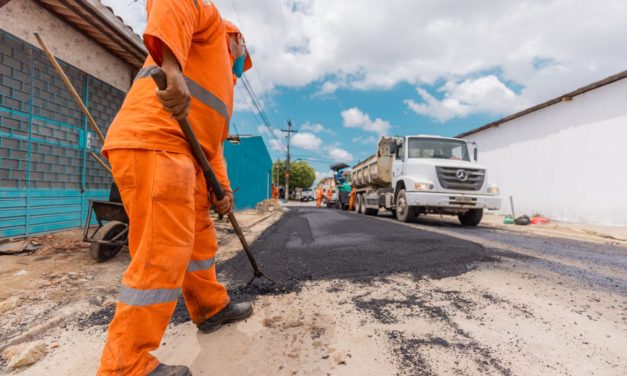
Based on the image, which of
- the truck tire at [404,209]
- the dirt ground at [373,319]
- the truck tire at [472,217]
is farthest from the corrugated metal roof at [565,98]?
the dirt ground at [373,319]

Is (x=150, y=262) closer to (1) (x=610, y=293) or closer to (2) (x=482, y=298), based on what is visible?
(2) (x=482, y=298)

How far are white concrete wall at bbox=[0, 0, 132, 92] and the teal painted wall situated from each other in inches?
188

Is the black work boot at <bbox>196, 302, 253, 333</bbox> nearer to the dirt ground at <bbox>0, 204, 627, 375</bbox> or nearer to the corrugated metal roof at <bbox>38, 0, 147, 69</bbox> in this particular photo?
the dirt ground at <bbox>0, 204, 627, 375</bbox>

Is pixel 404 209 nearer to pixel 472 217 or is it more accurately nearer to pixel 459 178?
pixel 459 178

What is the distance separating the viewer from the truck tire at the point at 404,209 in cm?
862

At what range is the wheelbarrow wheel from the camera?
136 inches

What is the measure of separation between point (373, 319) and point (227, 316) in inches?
35.9

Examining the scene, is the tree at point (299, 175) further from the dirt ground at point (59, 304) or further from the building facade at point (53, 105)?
the dirt ground at point (59, 304)

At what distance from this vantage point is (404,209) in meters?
8.84

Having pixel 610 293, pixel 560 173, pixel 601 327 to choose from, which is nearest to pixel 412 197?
pixel 610 293

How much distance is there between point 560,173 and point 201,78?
13826 mm

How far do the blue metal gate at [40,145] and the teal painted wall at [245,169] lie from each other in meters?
5.05

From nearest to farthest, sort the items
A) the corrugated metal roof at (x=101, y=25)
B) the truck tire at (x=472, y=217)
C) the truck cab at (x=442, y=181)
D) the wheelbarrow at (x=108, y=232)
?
1. the wheelbarrow at (x=108, y=232)
2. the corrugated metal roof at (x=101, y=25)
3. the truck cab at (x=442, y=181)
4. the truck tire at (x=472, y=217)

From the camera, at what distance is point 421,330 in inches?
70.6
